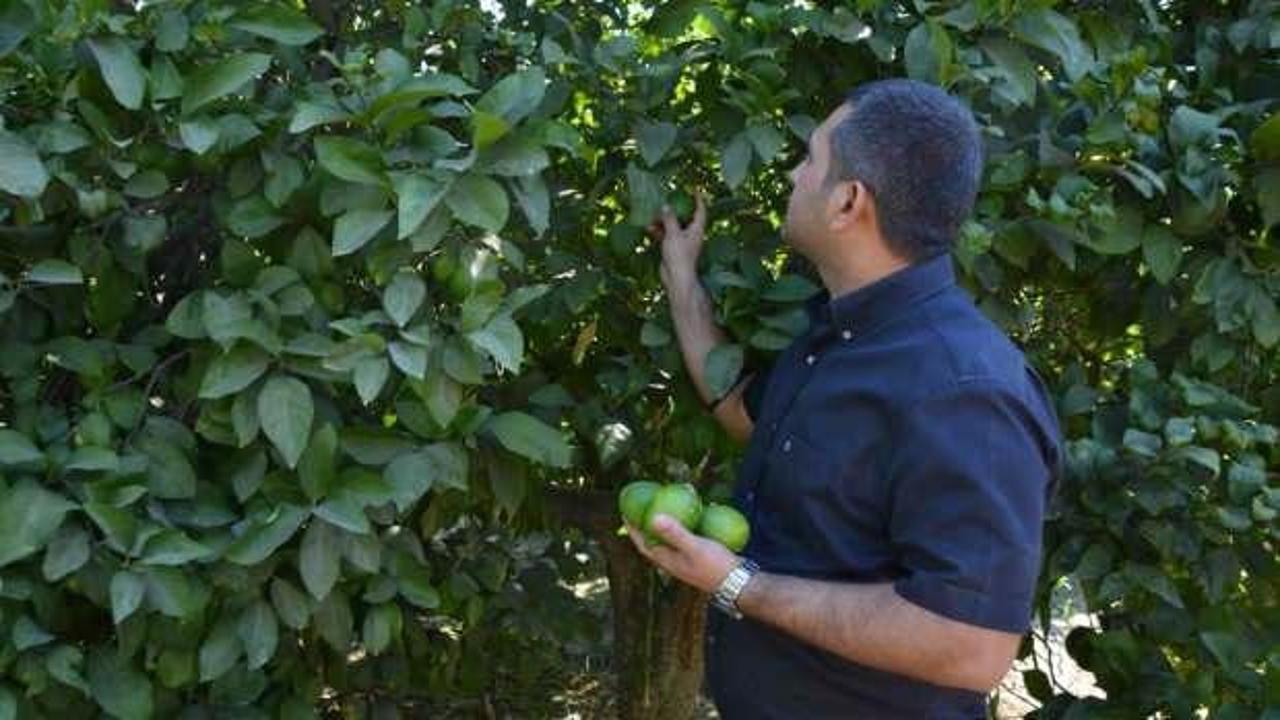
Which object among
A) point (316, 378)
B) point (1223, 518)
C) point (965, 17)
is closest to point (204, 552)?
point (316, 378)

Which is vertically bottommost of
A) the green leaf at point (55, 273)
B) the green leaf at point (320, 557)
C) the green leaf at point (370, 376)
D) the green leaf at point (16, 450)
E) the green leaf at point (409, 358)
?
the green leaf at point (320, 557)

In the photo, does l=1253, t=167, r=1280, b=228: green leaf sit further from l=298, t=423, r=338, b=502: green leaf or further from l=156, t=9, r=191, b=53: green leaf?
l=156, t=9, r=191, b=53: green leaf

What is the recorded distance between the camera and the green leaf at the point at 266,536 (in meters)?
2.03

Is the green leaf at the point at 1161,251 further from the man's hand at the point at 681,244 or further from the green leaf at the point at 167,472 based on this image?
the green leaf at the point at 167,472

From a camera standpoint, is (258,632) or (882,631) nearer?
(882,631)

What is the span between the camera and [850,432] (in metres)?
2.12

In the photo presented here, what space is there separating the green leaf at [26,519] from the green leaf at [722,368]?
959 mm

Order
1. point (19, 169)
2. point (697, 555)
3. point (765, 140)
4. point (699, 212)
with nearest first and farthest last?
point (19, 169), point (697, 555), point (765, 140), point (699, 212)

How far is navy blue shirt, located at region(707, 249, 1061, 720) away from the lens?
1.95 metres

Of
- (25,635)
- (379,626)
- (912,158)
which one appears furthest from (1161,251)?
(25,635)

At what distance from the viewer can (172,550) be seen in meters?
2.01

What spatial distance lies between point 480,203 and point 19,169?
573 millimetres

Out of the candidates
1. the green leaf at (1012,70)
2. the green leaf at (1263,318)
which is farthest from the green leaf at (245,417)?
the green leaf at (1263,318)

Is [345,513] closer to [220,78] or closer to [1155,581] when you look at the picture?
[220,78]
